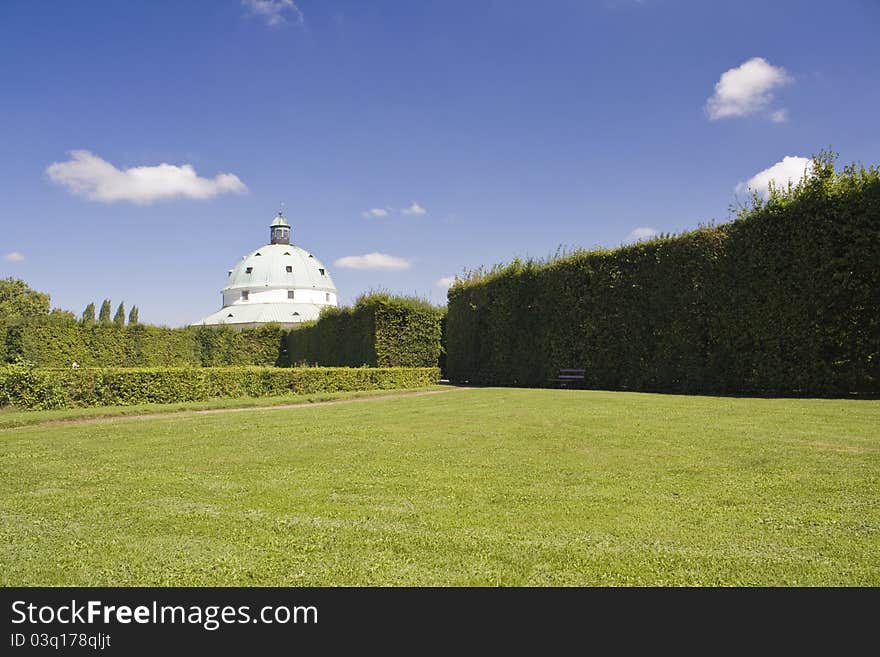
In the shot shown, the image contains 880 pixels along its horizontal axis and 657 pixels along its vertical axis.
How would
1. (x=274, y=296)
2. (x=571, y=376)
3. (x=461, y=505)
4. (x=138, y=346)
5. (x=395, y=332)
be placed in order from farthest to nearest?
(x=274, y=296) < (x=138, y=346) < (x=395, y=332) < (x=571, y=376) < (x=461, y=505)

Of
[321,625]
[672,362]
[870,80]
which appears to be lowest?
[321,625]

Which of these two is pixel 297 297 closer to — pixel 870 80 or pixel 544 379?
pixel 544 379

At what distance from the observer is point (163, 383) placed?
1483 centimetres

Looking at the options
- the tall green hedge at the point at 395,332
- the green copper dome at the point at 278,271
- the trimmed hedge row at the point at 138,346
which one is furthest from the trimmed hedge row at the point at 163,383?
the green copper dome at the point at 278,271

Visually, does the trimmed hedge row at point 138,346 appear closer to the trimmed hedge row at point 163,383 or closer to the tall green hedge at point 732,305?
the trimmed hedge row at point 163,383

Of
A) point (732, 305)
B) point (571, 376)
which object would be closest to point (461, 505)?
point (732, 305)

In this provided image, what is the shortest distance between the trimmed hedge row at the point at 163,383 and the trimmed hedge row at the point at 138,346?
637 inches

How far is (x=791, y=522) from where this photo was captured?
154 inches

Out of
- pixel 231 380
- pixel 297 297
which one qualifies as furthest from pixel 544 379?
pixel 297 297

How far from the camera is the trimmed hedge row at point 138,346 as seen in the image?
30.4 metres

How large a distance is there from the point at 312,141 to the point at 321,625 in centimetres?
1777

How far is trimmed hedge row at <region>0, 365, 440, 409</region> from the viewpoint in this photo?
1273 centimetres

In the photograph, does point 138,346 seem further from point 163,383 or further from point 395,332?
point 163,383

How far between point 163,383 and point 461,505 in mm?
12773
